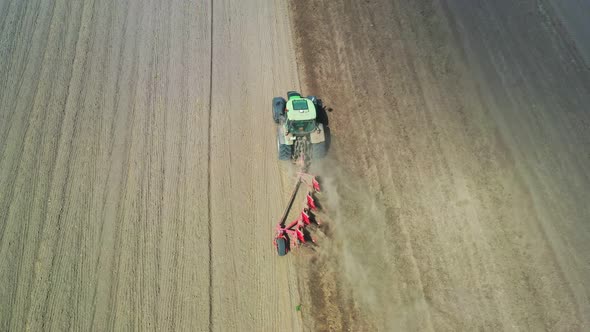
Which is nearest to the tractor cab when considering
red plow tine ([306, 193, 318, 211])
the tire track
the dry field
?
the dry field

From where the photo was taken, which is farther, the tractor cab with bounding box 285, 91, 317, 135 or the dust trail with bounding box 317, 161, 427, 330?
the tractor cab with bounding box 285, 91, 317, 135

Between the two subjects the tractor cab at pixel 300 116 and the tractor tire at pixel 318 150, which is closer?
the tractor cab at pixel 300 116

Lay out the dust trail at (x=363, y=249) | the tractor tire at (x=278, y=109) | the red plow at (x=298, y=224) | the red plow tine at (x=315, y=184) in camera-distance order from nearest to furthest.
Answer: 1. the dust trail at (x=363, y=249)
2. the red plow at (x=298, y=224)
3. the red plow tine at (x=315, y=184)
4. the tractor tire at (x=278, y=109)

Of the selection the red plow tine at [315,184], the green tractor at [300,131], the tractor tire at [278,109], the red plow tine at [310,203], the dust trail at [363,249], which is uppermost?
the tractor tire at [278,109]

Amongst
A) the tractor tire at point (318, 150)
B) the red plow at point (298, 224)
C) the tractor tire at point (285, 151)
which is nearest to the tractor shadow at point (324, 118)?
the tractor tire at point (318, 150)

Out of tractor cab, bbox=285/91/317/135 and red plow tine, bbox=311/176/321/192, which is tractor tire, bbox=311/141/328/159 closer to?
tractor cab, bbox=285/91/317/135

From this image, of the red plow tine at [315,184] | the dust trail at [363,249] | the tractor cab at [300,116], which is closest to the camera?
the dust trail at [363,249]

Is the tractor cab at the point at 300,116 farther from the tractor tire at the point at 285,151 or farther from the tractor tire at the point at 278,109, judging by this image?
the tractor tire at the point at 278,109

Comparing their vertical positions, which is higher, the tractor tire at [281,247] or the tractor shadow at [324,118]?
the tractor shadow at [324,118]
